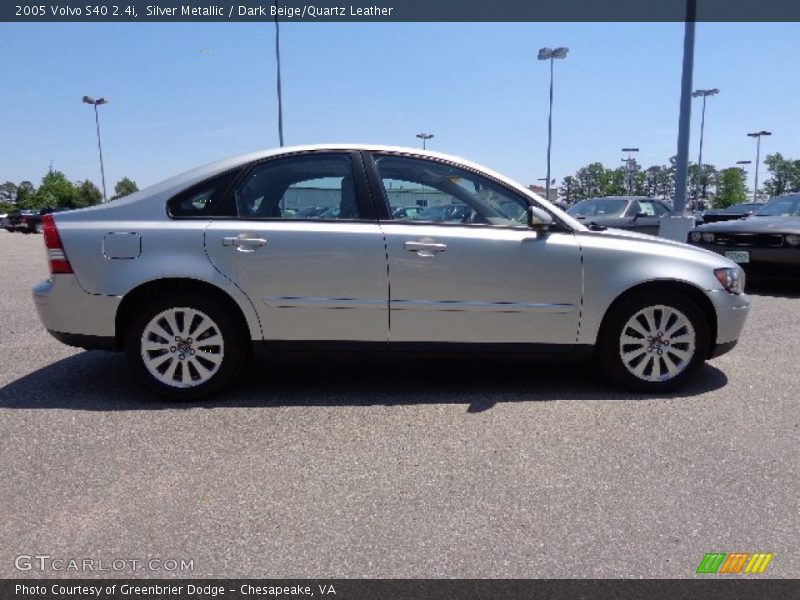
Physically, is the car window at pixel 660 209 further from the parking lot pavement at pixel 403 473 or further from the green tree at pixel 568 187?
the green tree at pixel 568 187

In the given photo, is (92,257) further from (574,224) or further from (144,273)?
(574,224)

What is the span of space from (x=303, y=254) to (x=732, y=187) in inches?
3474

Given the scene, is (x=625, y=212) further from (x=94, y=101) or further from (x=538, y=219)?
(x=94, y=101)

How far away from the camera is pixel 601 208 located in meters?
14.4

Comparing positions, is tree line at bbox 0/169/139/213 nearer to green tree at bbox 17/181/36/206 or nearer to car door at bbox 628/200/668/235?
green tree at bbox 17/181/36/206

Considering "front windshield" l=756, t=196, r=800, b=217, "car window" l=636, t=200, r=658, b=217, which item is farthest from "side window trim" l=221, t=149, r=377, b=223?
"car window" l=636, t=200, r=658, b=217

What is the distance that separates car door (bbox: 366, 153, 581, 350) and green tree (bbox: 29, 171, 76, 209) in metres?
107

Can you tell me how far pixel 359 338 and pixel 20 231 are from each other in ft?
128

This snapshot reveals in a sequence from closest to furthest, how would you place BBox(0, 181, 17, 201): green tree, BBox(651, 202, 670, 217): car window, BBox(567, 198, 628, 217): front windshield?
BBox(567, 198, 628, 217): front windshield
BBox(651, 202, 670, 217): car window
BBox(0, 181, 17, 201): green tree

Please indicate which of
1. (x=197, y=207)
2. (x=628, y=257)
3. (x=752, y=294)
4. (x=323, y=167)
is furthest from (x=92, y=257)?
(x=752, y=294)

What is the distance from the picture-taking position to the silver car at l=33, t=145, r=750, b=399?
413cm

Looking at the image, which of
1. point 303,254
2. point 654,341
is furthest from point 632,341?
point 303,254

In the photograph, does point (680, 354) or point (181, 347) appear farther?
point (680, 354)

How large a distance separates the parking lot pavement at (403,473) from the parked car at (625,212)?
960 centimetres
